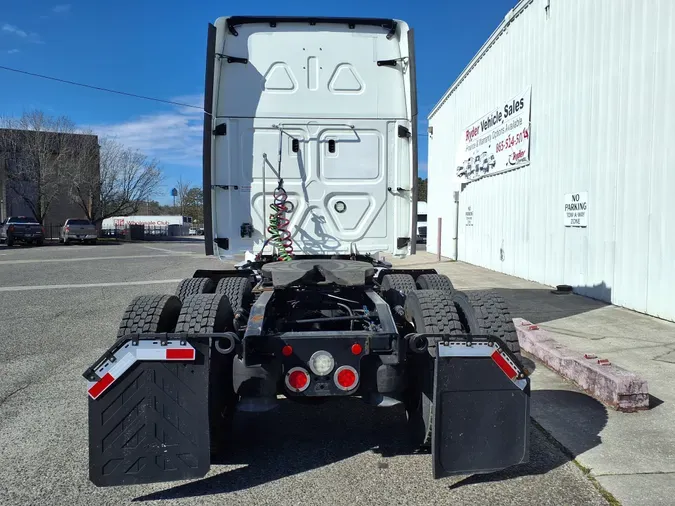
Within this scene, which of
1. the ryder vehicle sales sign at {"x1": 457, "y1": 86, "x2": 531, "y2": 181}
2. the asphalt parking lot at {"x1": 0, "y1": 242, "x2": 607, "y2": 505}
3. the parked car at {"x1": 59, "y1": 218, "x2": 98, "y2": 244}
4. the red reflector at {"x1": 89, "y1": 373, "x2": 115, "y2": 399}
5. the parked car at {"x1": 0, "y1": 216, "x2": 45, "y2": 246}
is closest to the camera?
the red reflector at {"x1": 89, "y1": 373, "x2": 115, "y2": 399}

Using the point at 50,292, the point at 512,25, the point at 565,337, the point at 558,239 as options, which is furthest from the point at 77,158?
the point at 565,337

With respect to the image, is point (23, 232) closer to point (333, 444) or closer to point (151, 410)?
point (333, 444)

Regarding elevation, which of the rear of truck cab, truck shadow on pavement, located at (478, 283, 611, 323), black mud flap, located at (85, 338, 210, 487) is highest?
the rear of truck cab

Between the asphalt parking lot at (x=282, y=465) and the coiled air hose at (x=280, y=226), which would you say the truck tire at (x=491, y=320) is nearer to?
the asphalt parking lot at (x=282, y=465)

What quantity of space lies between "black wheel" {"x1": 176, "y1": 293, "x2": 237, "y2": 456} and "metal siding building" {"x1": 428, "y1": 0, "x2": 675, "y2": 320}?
6374mm

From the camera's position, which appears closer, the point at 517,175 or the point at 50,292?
the point at 50,292

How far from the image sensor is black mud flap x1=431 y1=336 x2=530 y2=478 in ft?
10.2

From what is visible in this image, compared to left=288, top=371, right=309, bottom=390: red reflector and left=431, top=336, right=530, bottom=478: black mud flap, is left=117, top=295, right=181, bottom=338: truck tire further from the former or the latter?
left=431, top=336, right=530, bottom=478: black mud flap

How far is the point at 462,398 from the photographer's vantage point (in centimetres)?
313

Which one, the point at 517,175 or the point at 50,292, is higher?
the point at 517,175

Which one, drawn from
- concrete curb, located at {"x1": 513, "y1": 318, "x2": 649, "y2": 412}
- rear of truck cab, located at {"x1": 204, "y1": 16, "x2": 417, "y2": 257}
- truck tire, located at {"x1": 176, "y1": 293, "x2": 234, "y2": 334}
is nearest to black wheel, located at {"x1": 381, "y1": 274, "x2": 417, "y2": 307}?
rear of truck cab, located at {"x1": 204, "y1": 16, "x2": 417, "y2": 257}

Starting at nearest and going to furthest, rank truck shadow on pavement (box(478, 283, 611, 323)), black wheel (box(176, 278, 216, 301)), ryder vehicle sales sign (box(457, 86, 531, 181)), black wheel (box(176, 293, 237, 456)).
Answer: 1. black wheel (box(176, 293, 237, 456))
2. black wheel (box(176, 278, 216, 301))
3. truck shadow on pavement (box(478, 283, 611, 323))
4. ryder vehicle sales sign (box(457, 86, 531, 181))

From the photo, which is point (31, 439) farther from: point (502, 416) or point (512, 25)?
point (512, 25)

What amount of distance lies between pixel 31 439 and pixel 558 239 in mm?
9527
